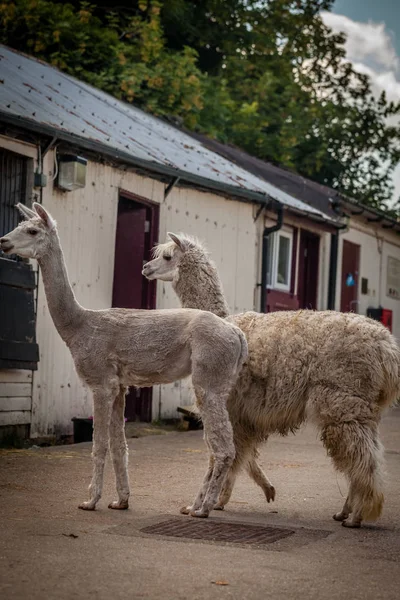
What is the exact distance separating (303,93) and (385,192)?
4.32 metres

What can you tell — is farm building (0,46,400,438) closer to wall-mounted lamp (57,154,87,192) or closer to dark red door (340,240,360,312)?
wall-mounted lamp (57,154,87,192)

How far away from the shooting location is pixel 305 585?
5008 millimetres

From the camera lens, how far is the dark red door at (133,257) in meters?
14.2

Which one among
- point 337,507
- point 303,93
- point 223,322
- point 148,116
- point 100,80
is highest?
point 303,93

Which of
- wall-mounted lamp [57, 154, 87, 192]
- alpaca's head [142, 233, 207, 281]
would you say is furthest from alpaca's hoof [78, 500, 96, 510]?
wall-mounted lamp [57, 154, 87, 192]

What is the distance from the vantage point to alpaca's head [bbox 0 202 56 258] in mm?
7125

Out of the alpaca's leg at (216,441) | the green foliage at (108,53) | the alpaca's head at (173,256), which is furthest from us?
the green foliage at (108,53)

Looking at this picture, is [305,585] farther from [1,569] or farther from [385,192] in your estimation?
[385,192]

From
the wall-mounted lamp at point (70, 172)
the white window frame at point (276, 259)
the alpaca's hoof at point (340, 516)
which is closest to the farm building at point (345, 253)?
the white window frame at point (276, 259)

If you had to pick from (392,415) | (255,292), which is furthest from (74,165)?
(392,415)

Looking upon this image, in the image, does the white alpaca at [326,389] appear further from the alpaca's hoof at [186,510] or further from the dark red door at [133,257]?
the dark red door at [133,257]

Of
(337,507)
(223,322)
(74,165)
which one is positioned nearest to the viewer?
(223,322)

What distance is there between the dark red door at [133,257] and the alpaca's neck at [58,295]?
22.6ft

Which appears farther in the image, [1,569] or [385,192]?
[385,192]
